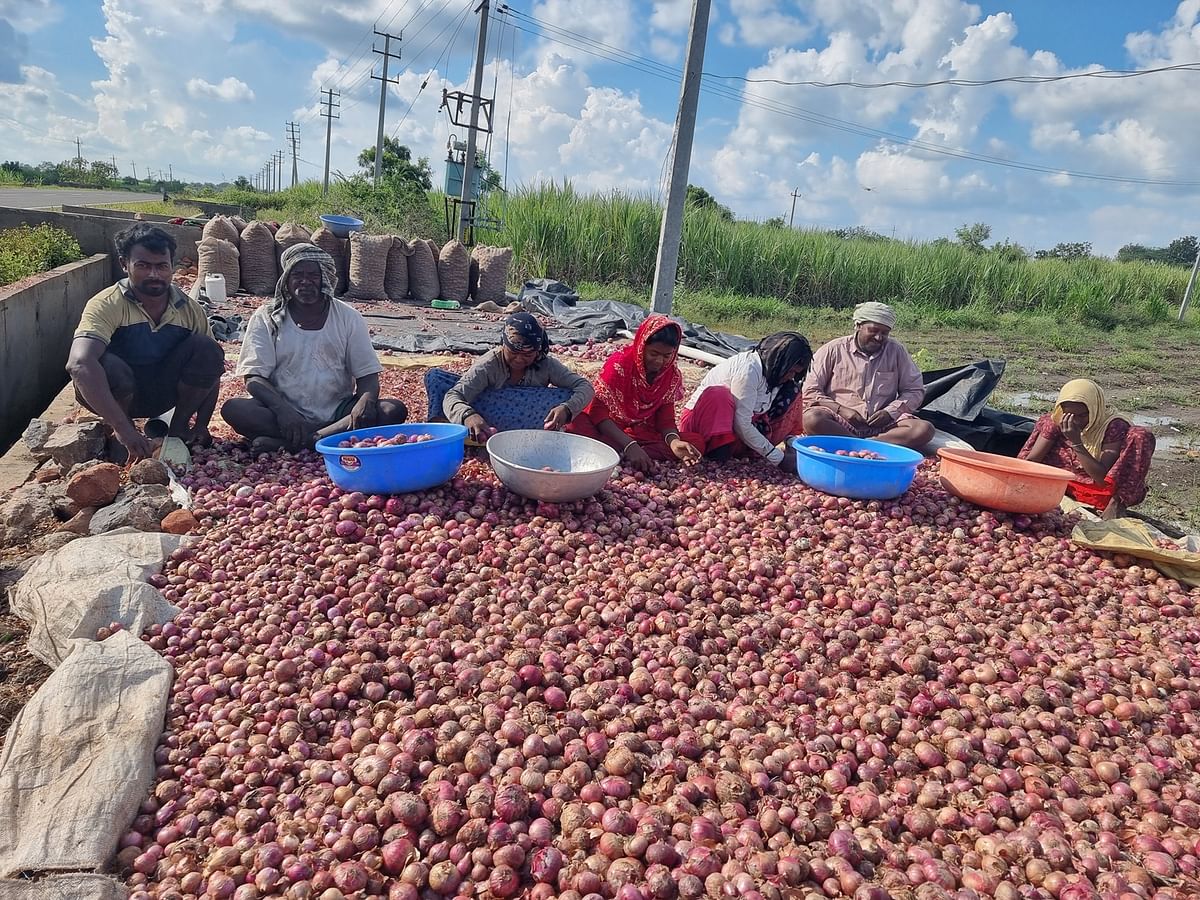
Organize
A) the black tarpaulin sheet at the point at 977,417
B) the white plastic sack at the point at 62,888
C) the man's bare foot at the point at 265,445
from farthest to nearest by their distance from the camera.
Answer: the black tarpaulin sheet at the point at 977,417 → the man's bare foot at the point at 265,445 → the white plastic sack at the point at 62,888

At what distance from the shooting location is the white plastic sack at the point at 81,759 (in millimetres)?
1624

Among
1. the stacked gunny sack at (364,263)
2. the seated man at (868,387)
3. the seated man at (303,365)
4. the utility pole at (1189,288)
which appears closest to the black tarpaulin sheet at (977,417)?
the seated man at (868,387)

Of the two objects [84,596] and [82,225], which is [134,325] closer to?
[84,596]

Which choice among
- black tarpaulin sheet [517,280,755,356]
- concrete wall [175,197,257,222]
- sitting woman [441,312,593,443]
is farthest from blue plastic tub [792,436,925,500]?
concrete wall [175,197,257,222]

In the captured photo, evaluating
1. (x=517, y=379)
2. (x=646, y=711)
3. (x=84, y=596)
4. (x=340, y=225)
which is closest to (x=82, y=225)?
(x=340, y=225)

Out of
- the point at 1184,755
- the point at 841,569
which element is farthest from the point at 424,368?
the point at 1184,755

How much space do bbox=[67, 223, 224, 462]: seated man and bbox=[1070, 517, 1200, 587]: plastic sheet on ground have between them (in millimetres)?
4462

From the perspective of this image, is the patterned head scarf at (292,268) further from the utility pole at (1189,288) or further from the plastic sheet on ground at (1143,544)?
the utility pole at (1189,288)

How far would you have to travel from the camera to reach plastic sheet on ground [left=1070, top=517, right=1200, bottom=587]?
10.4ft

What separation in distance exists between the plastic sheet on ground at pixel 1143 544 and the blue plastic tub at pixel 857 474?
0.79 metres

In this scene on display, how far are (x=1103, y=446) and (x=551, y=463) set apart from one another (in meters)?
2.95

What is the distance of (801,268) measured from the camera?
16.9m

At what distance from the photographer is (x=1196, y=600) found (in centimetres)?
305

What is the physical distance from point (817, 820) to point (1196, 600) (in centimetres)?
232
